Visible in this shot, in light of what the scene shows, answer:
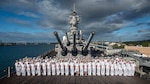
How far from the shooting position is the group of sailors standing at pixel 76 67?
1166 centimetres

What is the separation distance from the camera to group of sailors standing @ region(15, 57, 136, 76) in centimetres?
1166

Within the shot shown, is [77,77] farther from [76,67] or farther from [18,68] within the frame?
[18,68]

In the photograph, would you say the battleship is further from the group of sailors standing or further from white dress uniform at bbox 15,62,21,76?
the group of sailors standing

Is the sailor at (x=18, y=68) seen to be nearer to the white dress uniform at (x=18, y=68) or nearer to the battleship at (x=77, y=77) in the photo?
the white dress uniform at (x=18, y=68)

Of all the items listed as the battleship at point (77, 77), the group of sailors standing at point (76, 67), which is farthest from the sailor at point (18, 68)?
the battleship at point (77, 77)

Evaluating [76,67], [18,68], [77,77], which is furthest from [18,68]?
[77,77]

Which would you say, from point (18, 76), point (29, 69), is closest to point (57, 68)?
point (29, 69)

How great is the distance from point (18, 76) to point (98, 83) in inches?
213

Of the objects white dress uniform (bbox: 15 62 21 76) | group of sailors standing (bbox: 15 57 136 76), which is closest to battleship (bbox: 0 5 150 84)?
white dress uniform (bbox: 15 62 21 76)

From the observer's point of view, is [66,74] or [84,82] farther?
[66,74]

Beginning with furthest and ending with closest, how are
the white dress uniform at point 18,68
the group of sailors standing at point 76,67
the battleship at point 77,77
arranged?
the group of sailors standing at point 76,67 → the white dress uniform at point 18,68 → the battleship at point 77,77

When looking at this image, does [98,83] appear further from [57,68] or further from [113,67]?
[57,68]

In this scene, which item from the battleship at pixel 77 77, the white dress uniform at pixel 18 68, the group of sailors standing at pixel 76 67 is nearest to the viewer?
the battleship at pixel 77 77

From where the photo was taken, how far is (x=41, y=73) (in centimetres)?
1190
